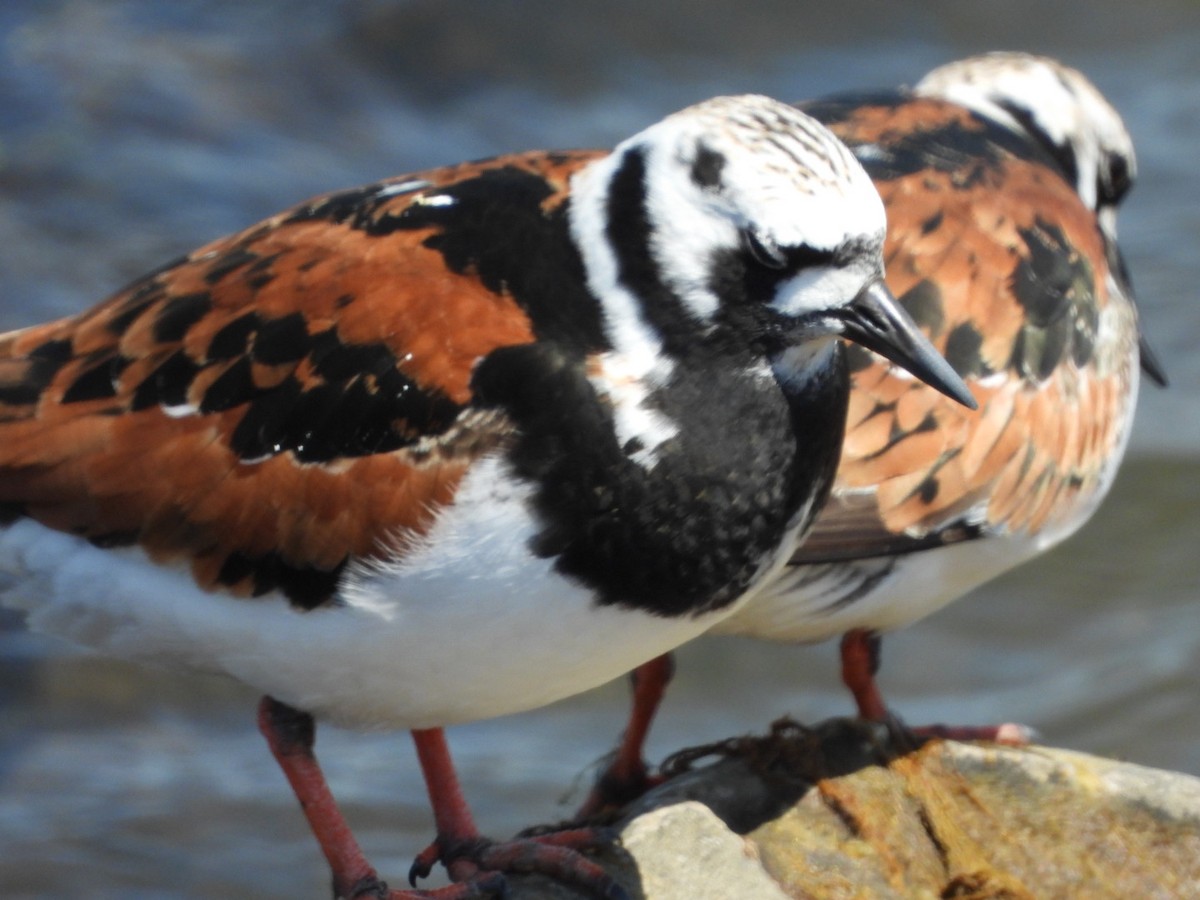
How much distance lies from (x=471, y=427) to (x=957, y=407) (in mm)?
1726

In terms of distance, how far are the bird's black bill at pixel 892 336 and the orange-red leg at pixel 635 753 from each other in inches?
72.3

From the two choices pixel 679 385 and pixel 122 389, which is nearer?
pixel 679 385

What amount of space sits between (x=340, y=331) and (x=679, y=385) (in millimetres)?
709

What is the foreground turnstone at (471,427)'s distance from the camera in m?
3.45

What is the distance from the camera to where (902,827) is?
4.26 meters

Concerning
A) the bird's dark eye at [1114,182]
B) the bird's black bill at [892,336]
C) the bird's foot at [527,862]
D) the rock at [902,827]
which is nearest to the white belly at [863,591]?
the rock at [902,827]

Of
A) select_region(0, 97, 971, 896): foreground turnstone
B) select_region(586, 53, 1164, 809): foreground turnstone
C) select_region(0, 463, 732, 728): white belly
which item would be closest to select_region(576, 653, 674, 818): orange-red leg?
select_region(586, 53, 1164, 809): foreground turnstone

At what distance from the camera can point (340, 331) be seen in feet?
12.0

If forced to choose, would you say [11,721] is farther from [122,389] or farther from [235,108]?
[235,108]

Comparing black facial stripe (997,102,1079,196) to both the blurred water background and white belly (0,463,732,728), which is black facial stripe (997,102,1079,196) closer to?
the blurred water background

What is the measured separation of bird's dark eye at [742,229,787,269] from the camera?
335 cm

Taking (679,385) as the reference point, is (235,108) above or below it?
above

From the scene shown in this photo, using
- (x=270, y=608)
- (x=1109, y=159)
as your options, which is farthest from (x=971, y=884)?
(x=1109, y=159)

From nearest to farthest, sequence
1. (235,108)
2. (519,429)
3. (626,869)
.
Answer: (519,429) → (626,869) → (235,108)
